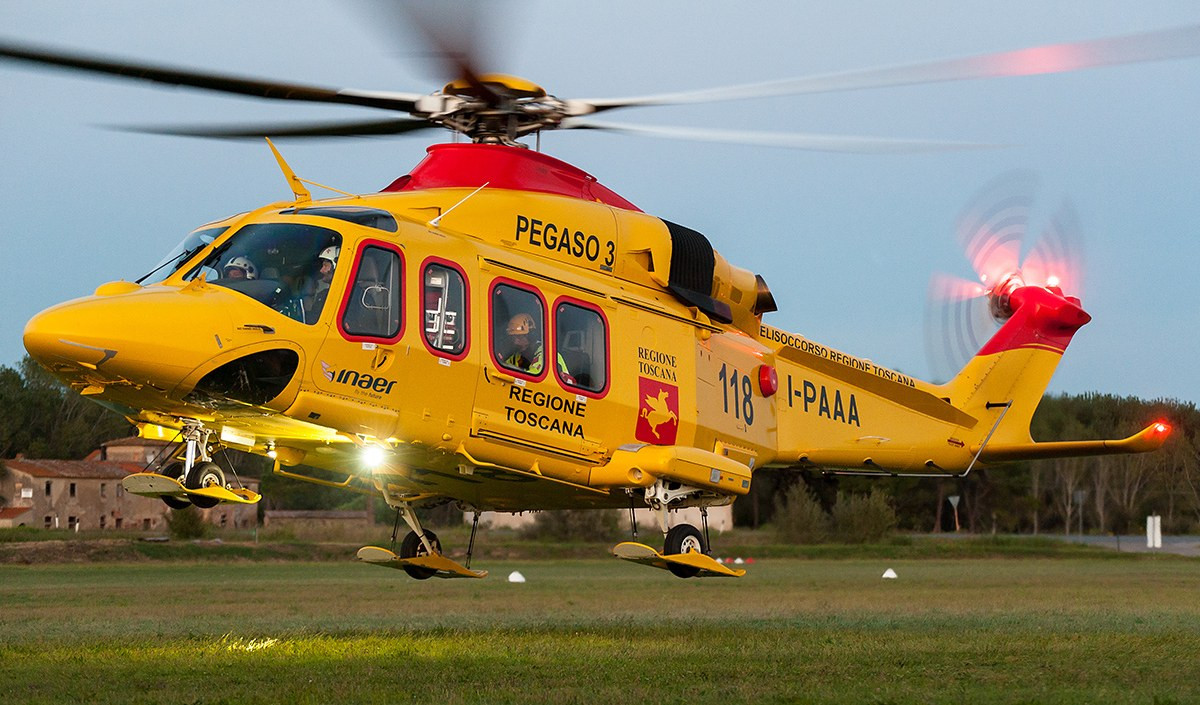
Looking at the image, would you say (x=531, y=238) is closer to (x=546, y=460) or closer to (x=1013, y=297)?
(x=546, y=460)

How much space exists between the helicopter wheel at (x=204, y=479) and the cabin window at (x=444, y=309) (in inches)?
99.5

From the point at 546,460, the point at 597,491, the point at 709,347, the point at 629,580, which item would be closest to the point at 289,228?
the point at 546,460

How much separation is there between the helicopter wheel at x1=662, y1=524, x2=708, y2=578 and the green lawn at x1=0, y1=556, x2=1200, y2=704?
3.15 ft

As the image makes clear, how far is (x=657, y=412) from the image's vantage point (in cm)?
1695

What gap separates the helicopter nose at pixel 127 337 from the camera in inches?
486

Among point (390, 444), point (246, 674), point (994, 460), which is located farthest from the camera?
point (994, 460)

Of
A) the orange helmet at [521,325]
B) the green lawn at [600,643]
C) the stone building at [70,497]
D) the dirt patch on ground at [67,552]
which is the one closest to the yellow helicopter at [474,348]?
the orange helmet at [521,325]

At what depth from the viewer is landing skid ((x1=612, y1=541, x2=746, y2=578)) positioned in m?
15.6

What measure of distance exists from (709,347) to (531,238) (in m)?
3.06

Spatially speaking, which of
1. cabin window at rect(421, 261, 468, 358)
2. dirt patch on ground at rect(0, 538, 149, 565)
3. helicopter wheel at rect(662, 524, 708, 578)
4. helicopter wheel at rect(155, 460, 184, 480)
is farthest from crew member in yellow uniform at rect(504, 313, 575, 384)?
dirt patch on ground at rect(0, 538, 149, 565)

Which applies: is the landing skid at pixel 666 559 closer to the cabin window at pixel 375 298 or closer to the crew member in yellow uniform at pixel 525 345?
the crew member in yellow uniform at pixel 525 345

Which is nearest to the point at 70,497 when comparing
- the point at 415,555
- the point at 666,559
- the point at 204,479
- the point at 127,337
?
the point at 415,555

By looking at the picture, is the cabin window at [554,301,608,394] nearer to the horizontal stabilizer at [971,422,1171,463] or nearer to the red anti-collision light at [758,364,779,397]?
the red anti-collision light at [758,364,779,397]

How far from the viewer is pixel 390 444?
14758 mm
